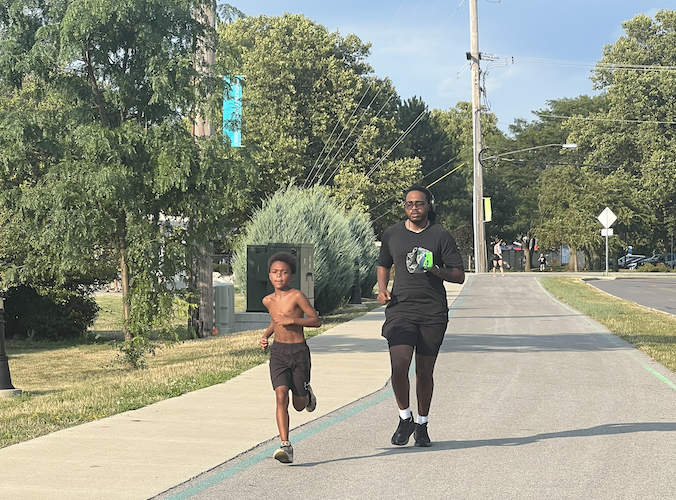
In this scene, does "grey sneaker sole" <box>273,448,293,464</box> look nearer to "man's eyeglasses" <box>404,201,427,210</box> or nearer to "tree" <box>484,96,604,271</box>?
"man's eyeglasses" <box>404,201,427,210</box>

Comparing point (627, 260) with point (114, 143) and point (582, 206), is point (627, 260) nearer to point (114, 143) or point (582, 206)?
point (582, 206)

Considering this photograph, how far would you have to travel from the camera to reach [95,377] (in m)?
14.3

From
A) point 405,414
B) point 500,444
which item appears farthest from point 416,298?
point 500,444

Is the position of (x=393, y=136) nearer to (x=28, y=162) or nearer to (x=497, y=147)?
(x=497, y=147)

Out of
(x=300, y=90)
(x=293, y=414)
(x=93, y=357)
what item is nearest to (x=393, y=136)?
(x=300, y=90)

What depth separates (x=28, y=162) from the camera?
48.4 ft

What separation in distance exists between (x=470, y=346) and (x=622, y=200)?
55.0 meters

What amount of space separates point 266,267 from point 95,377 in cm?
708

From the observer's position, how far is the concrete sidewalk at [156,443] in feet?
20.9

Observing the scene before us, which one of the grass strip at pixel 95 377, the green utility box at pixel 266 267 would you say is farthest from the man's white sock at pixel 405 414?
the green utility box at pixel 266 267

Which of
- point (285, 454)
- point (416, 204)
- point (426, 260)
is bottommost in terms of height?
point (285, 454)

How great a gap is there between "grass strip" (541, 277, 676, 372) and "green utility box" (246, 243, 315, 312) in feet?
21.2

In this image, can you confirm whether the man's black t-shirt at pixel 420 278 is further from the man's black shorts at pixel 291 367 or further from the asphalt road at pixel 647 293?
the asphalt road at pixel 647 293

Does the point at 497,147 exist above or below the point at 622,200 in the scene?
above
